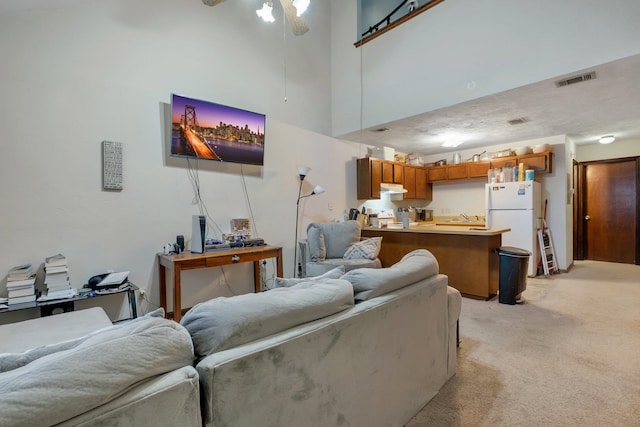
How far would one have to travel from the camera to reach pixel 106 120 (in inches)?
113

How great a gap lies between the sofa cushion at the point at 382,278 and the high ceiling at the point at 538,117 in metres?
2.74

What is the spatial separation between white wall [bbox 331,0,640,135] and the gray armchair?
5.76 ft

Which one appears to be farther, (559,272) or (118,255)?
(559,272)

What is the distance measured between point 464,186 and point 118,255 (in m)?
6.15

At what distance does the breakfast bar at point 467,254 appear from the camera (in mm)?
3617

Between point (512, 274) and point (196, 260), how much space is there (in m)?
3.44

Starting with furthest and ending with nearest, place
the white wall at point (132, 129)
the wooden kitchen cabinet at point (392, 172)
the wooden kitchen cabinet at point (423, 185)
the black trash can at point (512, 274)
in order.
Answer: the wooden kitchen cabinet at point (423, 185) → the wooden kitchen cabinet at point (392, 172) → the black trash can at point (512, 274) → the white wall at point (132, 129)

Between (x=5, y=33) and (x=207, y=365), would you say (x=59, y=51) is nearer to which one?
(x=5, y=33)

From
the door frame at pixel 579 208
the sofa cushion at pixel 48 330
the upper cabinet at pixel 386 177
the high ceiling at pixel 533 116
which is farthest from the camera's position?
the door frame at pixel 579 208

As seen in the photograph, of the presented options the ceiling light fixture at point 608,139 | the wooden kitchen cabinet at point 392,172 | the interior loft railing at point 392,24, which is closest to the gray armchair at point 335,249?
the wooden kitchen cabinet at point 392,172

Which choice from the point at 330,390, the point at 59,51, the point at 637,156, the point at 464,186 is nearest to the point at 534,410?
the point at 330,390

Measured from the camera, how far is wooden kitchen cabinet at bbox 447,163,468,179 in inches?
235

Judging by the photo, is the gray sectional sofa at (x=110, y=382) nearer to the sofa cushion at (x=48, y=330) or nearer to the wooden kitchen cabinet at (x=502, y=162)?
the sofa cushion at (x=48, y=330)

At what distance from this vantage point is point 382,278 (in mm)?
1515
